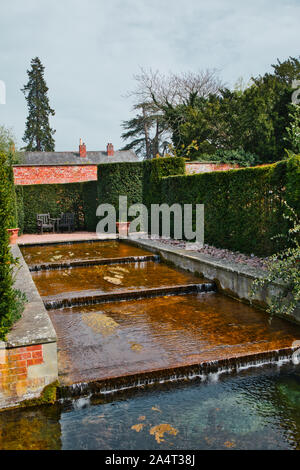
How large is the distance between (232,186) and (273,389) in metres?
4.95

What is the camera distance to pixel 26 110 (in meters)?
41.5

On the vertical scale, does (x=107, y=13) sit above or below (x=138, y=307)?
above

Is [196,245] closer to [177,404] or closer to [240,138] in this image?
[177,404]

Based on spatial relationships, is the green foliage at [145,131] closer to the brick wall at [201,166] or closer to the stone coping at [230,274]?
the brick wall at [201,166]

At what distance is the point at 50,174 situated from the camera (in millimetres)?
20188

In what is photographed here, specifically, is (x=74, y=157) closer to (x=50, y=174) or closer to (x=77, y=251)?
(x=50, y=174)

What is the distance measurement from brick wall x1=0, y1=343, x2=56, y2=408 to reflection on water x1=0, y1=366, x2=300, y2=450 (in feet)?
0.43

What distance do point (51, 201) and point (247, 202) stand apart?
36.5 ft

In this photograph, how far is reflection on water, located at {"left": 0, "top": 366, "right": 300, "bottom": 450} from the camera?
245 cm

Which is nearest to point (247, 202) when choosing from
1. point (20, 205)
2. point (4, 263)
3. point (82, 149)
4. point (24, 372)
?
point (4, 263)

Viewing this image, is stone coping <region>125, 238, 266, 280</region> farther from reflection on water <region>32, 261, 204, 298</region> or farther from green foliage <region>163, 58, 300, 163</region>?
green foliage <region>163, 58, 300, 163</region>

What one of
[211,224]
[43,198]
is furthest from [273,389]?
[43,198]
